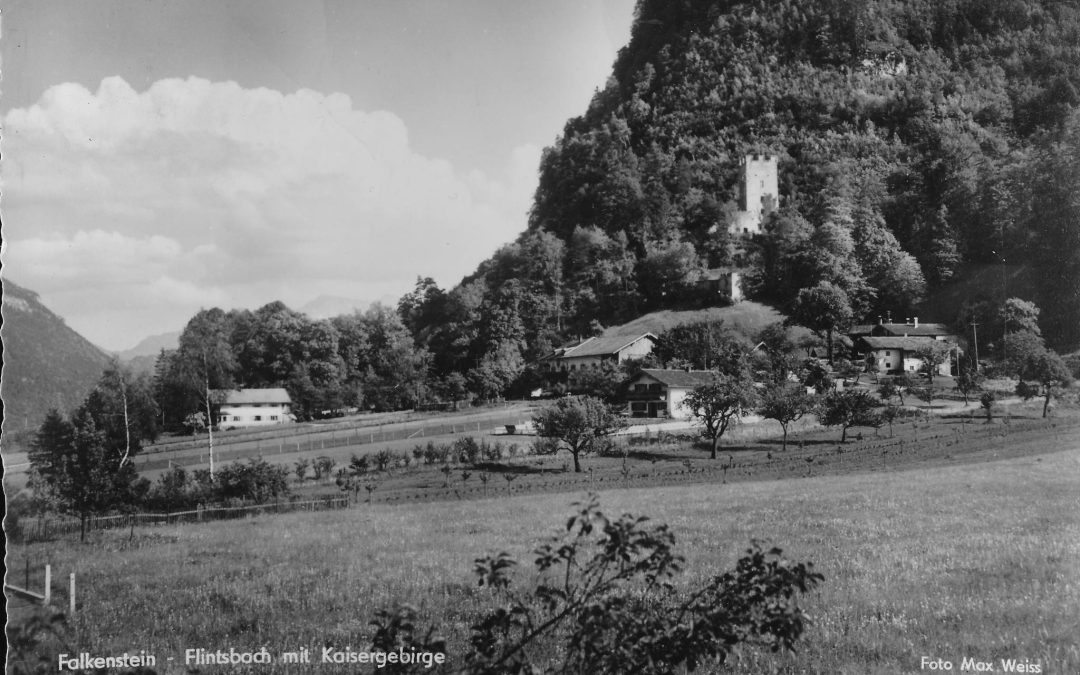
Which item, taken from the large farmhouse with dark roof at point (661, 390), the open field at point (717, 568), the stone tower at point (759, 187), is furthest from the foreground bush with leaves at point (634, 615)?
the stone tower at point (759, 187)

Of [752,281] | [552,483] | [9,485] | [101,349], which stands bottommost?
[552,483]

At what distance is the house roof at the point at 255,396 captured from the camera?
18641mm

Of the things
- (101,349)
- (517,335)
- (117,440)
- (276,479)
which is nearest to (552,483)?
(276,479)

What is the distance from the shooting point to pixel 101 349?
10344 mm

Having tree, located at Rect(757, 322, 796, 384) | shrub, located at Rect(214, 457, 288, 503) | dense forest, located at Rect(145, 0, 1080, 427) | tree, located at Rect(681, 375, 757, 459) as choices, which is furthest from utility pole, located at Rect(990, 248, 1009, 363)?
shrub, located at Rect(214, 457, 288, 503)

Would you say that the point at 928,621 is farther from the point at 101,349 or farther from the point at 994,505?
the point at 101,349

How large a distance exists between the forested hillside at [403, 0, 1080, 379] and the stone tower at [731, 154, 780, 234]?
1.94 meters

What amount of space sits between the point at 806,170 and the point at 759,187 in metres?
8.14

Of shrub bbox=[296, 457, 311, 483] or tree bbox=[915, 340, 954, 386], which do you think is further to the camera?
shrub bbox=[296, 457, 311, 483]

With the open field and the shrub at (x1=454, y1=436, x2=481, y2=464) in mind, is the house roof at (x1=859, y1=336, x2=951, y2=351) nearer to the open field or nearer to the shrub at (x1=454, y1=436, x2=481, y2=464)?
the open field

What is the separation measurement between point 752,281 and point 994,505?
115 ft

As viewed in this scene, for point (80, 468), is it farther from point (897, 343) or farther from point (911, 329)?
point (897, 343)

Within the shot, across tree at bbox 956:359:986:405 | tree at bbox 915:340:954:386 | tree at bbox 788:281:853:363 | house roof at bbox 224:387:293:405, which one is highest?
tree at bbox 788:281:853:363

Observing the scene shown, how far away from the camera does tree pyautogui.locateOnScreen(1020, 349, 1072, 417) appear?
11.9 metres
